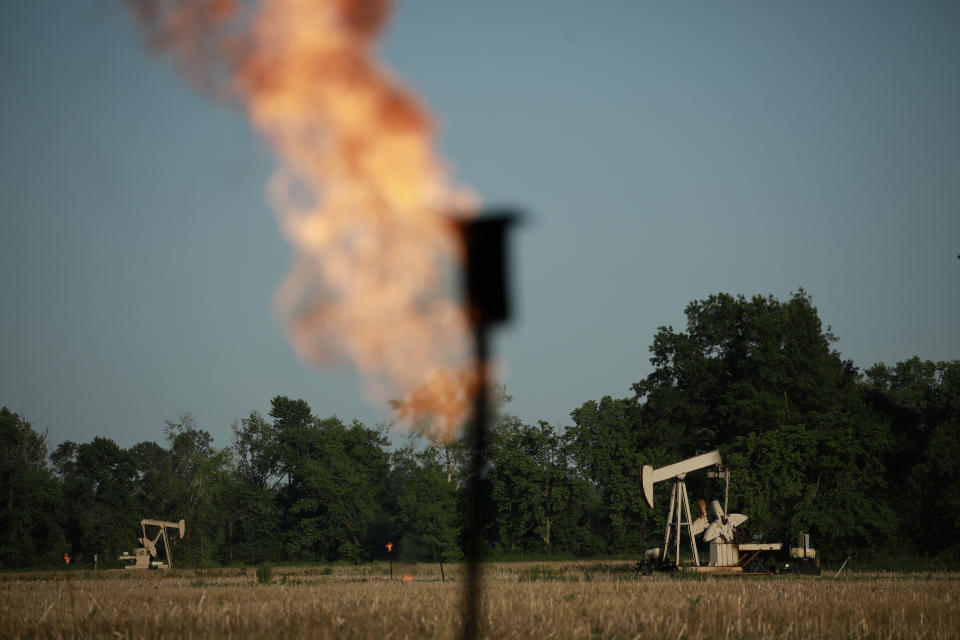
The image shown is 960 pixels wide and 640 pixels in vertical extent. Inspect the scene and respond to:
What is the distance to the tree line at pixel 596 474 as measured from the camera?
5781 cm

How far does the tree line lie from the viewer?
57812mm

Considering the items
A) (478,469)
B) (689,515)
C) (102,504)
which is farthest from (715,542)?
(102,504)

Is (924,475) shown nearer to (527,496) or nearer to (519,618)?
(527,496)

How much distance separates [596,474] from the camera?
9800 cm

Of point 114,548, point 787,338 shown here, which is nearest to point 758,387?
point 787,338

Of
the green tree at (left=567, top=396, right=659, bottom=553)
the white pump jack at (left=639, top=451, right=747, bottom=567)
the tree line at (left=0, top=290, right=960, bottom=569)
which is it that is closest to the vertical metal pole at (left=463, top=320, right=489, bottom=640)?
the white pump jack at (left=639, top=451, right=747, bottom=567)

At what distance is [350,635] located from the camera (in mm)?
14555

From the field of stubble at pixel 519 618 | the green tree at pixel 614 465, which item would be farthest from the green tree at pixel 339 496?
the field of stubble at pixel 519 618

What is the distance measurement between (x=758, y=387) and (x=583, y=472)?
101ft

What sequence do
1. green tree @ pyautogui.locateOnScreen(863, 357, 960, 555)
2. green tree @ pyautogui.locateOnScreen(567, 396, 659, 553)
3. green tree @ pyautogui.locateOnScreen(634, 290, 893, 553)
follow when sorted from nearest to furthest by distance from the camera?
green tree @ pyautogui.locateOnScreen(634, 290, 893, 553) → green tree @ pyautogui.locateOnScreen(863, 357, 960, 555) → green tree @ pyautogui.locateOnScreen(567, 396, 659, 553)

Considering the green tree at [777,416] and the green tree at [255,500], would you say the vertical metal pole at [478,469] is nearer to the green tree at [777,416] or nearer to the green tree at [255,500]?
the green tree at [777,416]

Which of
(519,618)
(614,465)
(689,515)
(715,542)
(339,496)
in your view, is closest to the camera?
(519,618)

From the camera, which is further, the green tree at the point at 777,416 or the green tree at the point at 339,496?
the green tree at the point at 339,496

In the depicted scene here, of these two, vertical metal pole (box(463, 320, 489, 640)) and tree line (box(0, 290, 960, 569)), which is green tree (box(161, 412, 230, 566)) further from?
vertical metal pole (box(463, 320, 489, 640))
